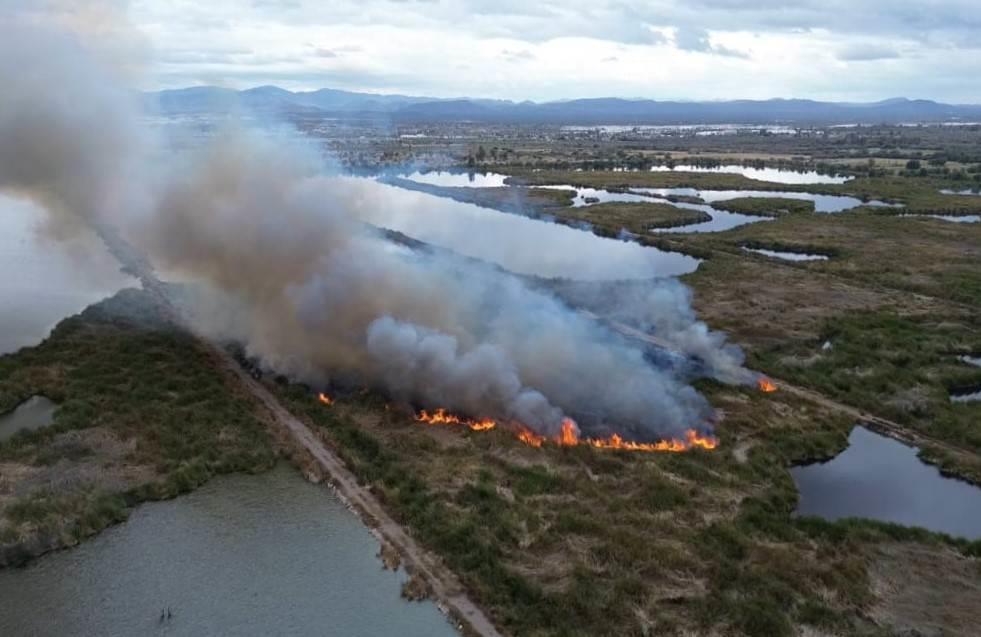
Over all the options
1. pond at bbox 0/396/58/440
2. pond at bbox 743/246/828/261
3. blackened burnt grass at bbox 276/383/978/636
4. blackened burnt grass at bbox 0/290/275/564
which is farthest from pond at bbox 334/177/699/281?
blackened burnt grass at bbox 276/383/978/636

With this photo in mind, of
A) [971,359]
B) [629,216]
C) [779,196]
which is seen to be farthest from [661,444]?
[779,196]

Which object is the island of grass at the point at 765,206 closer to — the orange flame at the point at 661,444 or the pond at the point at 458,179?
the pond at the point at 458,179

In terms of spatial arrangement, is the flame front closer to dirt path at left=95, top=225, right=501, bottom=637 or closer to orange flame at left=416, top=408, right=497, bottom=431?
orange flame at left=416, top=408, right=497, bottom=431

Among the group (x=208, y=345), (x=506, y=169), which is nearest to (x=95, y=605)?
(x=208, y=345)

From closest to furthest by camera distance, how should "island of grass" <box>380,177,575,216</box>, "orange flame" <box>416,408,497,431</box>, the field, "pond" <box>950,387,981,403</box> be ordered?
the field
"orange flame" <box>416,408,497,431</box>
"pond" <box>950,387,981,403</box>
"island of grass" <box>380,177,575,216</box>

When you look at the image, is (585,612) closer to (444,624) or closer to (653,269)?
(444,624)

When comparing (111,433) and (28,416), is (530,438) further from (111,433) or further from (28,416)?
(28,416)

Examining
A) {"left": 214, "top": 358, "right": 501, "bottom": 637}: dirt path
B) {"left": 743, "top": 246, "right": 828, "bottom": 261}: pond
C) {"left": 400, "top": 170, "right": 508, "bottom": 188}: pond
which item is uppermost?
{"left": 400, "top": 170, "right": 508, "bottom": 188}: pond
